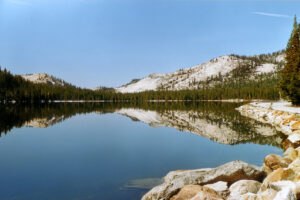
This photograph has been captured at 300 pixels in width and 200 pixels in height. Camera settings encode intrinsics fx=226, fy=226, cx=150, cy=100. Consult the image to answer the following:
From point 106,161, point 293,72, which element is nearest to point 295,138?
point 106,161

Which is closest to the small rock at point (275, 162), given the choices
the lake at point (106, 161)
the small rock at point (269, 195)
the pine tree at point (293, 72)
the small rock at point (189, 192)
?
the lake at point (106, 161)

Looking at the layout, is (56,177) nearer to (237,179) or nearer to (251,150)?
(237,179)

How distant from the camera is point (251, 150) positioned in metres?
18.4

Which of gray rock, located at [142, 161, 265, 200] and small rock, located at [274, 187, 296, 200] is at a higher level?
small rock, located at [274, 187, 296, 200]

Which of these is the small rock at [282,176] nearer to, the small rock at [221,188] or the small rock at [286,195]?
the small rock at [221,188]

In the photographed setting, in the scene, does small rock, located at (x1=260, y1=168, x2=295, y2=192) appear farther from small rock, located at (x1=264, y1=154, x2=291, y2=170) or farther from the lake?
the lake

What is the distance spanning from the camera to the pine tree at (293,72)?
41.1 metres

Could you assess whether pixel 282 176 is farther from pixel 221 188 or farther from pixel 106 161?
pixel 106 161

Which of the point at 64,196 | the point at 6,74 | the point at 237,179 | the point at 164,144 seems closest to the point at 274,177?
the point at 237,179

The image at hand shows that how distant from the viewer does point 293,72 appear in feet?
139

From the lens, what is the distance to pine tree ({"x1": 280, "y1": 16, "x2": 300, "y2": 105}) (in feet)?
135

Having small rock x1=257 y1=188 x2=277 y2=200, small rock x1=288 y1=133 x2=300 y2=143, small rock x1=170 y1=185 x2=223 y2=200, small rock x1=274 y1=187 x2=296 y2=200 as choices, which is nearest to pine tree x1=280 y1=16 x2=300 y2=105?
small rock x1=288 y1=133 x2=300 y2=143

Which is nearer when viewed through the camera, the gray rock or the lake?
the gray rock

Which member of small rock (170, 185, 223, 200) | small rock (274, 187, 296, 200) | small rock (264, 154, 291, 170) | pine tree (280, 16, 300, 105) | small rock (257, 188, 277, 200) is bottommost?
small rock (170, 185, 223, 200)
